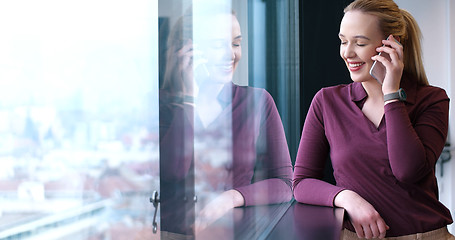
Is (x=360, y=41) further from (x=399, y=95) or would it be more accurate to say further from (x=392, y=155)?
(x=392, y=155)

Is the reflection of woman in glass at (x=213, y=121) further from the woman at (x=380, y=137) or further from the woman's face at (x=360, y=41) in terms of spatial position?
the woman's face at (x=360, y=41)

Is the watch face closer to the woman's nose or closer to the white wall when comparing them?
the woman's nose

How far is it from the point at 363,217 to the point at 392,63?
0.45m

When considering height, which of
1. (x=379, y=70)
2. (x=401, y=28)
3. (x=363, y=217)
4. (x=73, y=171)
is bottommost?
(x=363, y=217)

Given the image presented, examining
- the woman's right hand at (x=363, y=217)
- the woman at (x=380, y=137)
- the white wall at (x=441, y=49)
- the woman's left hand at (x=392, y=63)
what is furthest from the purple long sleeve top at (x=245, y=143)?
the white wall at (x=441, y=49)

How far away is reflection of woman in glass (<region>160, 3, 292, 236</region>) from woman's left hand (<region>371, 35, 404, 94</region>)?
1.23 feet

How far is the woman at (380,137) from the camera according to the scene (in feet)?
4.16

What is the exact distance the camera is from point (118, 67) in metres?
0.58

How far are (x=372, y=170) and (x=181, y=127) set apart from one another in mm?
746

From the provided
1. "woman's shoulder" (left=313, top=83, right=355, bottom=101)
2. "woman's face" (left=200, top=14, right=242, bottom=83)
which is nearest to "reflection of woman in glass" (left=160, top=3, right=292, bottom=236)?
"woman's face" (left=200, top=14, right=242, bottom=83)

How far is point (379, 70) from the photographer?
1360mm

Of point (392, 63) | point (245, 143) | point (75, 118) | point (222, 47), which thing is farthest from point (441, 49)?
point (75, 118)

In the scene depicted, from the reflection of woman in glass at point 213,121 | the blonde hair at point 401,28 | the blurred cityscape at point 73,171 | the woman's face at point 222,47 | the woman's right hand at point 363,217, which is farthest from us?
the blonde hair at point 401,28

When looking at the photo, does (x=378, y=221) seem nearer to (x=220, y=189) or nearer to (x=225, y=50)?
(x=220, y=189)
